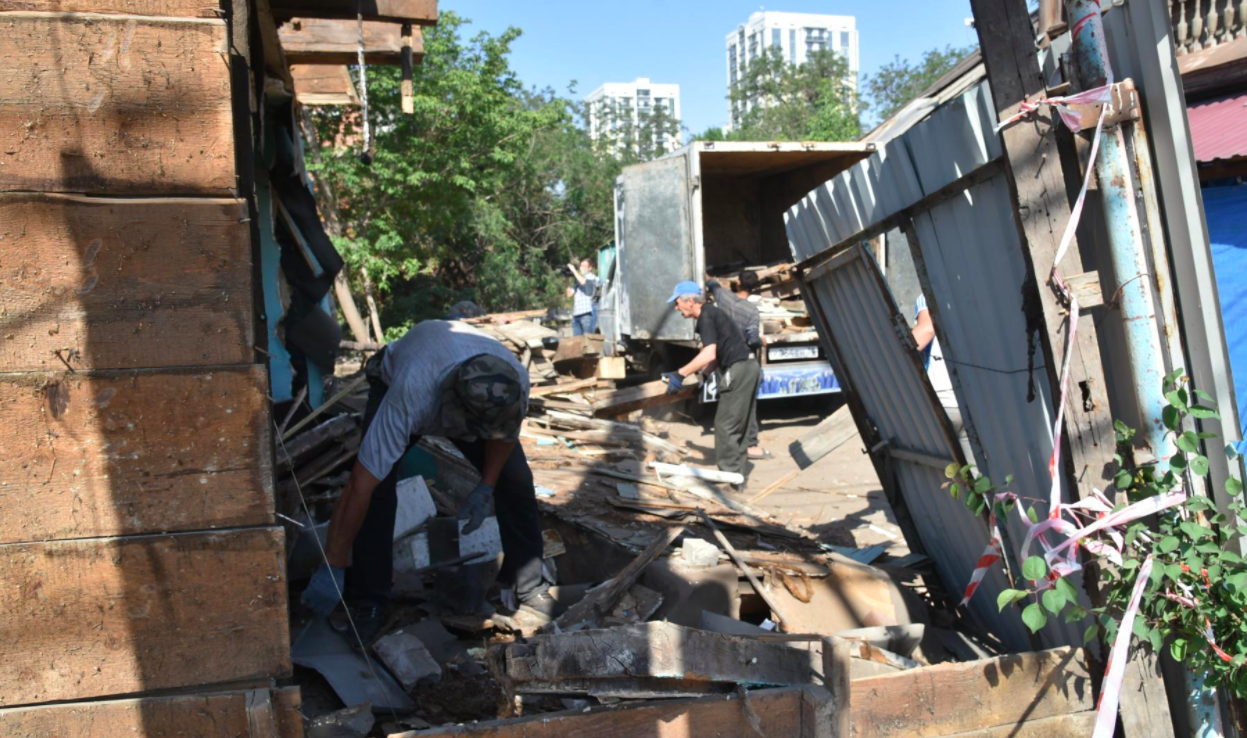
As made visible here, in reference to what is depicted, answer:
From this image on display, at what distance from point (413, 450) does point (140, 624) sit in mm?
3647

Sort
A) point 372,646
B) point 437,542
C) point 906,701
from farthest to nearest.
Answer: point 437,542 < point 372,646 < point 906,701

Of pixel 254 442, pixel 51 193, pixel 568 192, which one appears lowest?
pixel 254 442

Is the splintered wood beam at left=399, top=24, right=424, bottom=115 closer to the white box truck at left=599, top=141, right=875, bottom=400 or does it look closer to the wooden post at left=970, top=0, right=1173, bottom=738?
the wooden post at left=970, top=0, right=1173, bottom=738

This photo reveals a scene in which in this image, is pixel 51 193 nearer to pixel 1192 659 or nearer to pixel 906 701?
pixel 906 701

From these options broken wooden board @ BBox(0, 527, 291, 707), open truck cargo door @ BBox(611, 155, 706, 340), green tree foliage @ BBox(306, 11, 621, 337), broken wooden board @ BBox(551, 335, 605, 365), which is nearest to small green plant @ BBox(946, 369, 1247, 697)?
broken wooden board @ BBox(0, 527, 291, 707)

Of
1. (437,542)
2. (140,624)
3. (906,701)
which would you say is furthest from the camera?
(437,542)

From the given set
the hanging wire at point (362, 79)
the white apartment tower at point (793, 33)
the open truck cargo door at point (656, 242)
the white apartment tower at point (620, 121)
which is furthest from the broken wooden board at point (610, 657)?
the white apartment tower at point (793, 33)

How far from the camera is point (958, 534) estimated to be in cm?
389

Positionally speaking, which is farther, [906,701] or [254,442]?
[906,701]

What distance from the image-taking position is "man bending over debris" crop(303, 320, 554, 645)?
3.81 meters

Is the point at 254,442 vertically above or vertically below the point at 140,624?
above

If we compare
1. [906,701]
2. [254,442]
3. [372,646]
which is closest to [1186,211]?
[906,701]

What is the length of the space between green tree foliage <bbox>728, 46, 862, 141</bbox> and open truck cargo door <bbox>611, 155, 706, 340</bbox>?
25.0m

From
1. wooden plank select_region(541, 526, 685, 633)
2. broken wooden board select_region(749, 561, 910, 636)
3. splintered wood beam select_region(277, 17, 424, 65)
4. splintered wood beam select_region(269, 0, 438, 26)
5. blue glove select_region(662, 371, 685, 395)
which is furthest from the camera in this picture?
blue glove select_region(662, 371, 685, 395)
